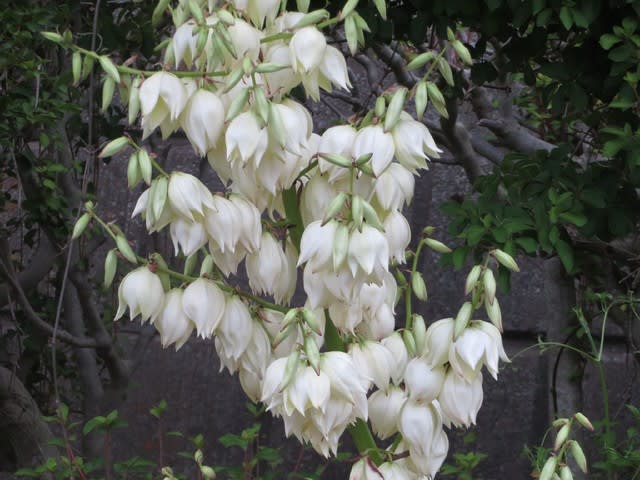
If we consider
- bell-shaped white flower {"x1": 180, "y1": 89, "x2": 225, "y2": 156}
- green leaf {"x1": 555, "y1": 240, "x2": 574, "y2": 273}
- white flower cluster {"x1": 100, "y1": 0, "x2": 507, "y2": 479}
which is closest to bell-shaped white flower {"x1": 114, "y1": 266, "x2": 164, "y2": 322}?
white flower cluster {"x1": 100, "y1": 0, "x2": 507, "y2": 479}

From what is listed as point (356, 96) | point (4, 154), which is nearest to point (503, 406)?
point (356, 96)

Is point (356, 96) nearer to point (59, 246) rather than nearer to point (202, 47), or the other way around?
point (59, 246)

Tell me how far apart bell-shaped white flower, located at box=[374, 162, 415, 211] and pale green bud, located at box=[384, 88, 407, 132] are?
0.05 m

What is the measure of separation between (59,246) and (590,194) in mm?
1330

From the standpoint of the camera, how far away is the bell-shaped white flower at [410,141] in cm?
88

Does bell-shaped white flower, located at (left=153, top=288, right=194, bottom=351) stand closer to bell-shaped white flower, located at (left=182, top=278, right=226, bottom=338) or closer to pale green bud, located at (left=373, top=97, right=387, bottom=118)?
bell-shaped white flower, located at (left=182, top=278, right=226, bottom=338)

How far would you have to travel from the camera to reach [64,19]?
218 cm

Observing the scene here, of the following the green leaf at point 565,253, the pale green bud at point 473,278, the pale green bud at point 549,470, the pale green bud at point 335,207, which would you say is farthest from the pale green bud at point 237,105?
the green leaf at point 565,253

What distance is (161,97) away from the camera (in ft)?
2.86

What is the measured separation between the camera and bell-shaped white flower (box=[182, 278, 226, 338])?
2.92 feet

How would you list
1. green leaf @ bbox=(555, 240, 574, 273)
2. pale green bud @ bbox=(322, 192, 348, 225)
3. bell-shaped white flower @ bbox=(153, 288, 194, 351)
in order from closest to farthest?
pale green bud @ bbox=(322, 192, 348, 225) < bell-shaped white flower @ bbox=(153, 288, 194, 351) < green leaf @ bbox=(555, 240, 574, 273)

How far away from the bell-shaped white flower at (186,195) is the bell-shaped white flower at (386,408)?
258mm

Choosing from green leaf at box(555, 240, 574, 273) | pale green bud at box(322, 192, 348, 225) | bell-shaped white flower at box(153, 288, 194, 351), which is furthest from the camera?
green leaf at box(555, 240, 574, 273)

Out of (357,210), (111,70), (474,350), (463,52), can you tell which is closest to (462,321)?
(474,350)
